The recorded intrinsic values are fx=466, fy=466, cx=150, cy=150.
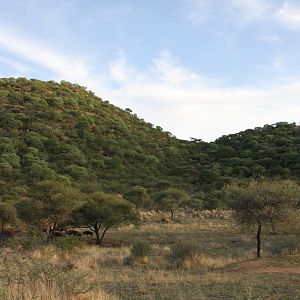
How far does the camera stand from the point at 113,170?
6056 cm

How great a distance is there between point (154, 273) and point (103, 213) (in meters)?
12.4

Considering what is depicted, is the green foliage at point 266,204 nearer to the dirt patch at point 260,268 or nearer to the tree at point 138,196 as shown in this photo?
the dirt patch at point 260,268

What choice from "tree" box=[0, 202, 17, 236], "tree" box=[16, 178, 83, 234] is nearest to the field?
"tree" box=[16, 178, 83, 234]

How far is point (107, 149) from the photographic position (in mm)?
65625

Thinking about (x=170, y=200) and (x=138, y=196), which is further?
(x=138, y=196)

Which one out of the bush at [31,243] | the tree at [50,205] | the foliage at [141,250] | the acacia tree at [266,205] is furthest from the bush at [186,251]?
the tree at [50,205]

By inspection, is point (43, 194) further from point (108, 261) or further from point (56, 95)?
point (56, 95)

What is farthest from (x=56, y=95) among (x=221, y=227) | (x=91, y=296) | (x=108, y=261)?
(x=91, y=296)

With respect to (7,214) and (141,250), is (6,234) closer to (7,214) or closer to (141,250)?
(7,214)

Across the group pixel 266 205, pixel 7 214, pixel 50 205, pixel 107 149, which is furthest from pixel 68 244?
pixel 107 149

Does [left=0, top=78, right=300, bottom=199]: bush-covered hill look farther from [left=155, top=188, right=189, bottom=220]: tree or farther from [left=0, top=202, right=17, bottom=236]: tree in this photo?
[left=0, top=202, right=17, bottom=236]: tree

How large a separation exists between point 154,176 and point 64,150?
12.3m

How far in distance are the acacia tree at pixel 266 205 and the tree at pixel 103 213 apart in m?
8.85

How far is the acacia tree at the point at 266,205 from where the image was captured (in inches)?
806
